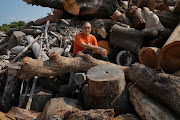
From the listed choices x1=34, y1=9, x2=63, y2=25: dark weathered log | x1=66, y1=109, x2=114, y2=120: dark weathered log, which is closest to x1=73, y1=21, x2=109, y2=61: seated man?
x1=66, y1=109, x2=114, y2=120: dark weathered log

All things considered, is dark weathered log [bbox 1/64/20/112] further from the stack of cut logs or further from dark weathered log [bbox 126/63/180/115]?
dark weathered log [bbox 126/63/180/115]

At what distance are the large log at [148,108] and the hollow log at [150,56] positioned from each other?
3.36ft

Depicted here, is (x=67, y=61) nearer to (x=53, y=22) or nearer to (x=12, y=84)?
(x=12, y=84)

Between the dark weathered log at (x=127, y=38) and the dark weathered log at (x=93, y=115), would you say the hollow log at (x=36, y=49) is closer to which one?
the dark weathered log at (x=127, y=38)

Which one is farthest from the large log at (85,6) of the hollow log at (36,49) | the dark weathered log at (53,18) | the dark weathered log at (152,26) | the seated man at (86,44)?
the dark weathered log at (152,26)

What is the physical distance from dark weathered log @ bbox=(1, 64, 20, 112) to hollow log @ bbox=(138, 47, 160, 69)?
9.48 ft

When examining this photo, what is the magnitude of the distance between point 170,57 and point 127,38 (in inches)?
64.3

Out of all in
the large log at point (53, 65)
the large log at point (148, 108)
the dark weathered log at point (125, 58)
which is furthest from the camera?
the dark weathered log at point (125, 58)

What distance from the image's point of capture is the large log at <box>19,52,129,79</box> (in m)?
3.12

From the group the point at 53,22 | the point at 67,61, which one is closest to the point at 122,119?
the point at 67,61

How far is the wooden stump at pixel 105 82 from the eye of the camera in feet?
7.68

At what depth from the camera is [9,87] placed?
340 cm

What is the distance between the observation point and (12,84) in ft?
11.2

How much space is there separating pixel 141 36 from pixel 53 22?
355 cm
